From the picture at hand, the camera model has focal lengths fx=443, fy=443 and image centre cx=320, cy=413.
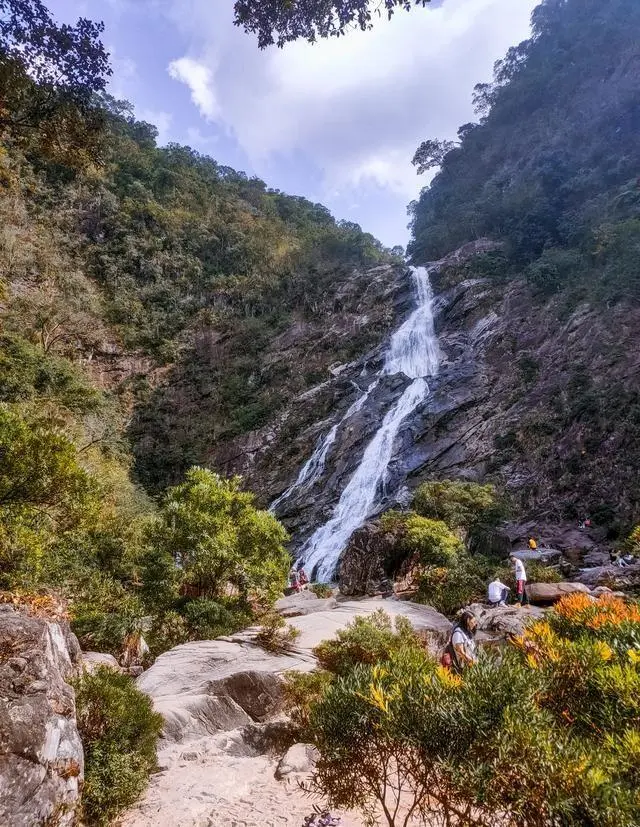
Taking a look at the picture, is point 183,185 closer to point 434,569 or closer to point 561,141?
point 561,141

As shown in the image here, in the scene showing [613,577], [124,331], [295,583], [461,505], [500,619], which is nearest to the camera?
[500,619]

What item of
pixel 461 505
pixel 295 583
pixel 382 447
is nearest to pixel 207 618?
pixel 295 583

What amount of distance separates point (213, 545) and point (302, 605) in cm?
431

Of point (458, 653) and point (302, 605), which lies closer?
point (458, 653)

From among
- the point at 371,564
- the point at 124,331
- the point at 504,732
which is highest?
the point at 124,331

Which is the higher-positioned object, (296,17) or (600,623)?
(296,17)

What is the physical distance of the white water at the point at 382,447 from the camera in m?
19.1

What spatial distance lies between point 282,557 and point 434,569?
4.71m

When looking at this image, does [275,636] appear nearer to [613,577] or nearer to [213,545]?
[213,545]

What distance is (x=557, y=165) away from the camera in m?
36.1

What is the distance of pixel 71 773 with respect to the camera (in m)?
3.60

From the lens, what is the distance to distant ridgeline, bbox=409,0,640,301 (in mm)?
27188

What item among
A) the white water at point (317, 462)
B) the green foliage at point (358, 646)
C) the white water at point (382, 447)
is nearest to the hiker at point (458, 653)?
the green foliage at point (358, 646)

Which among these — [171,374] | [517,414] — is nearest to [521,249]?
[517,414]
